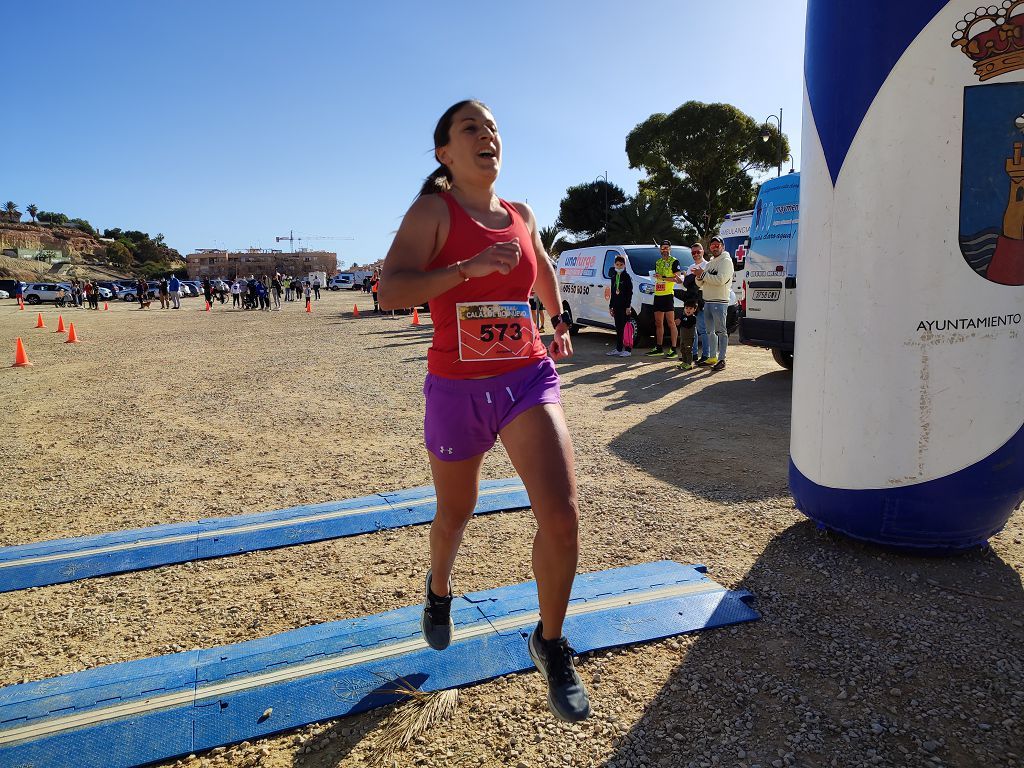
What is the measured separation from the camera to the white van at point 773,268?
853 centimetres

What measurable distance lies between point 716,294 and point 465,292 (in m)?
8.43

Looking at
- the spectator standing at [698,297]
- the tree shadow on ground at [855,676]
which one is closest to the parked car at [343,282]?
the spectator standing at [698,297]

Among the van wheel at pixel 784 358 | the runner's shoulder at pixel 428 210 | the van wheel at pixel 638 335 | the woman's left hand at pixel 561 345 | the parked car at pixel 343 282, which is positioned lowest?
the van wheel at pixel 784 358

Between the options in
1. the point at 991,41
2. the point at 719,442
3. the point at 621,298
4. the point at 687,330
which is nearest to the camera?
the point at 991,41

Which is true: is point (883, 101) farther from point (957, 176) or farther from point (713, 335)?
point (713, 335)

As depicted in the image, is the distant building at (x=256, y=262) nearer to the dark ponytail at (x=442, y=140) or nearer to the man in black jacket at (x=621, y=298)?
the man in black jacket at (x=621, y=298)

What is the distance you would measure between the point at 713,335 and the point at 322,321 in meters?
17.7

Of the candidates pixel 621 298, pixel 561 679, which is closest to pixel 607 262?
pixel 621 298

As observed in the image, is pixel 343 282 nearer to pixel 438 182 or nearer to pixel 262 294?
pixel 262 294

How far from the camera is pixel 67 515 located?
4516mm

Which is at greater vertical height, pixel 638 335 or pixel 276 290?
pixel 276 290

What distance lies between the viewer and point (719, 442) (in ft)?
20.0

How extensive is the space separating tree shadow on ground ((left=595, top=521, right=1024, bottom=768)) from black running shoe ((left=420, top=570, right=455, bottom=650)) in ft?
2.26

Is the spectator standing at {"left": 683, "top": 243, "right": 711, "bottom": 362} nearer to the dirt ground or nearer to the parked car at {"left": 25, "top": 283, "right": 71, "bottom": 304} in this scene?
the dirt ground
